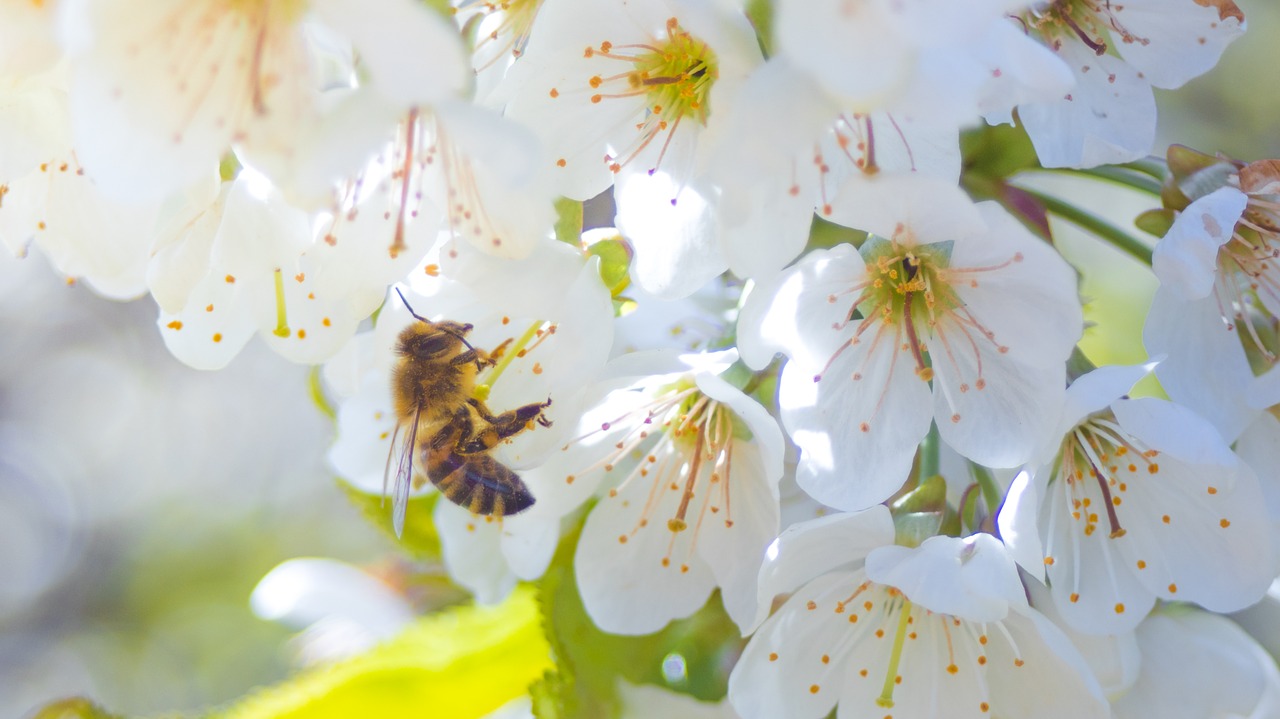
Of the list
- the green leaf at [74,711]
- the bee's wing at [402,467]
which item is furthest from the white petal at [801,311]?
the green leaf at [74,711]

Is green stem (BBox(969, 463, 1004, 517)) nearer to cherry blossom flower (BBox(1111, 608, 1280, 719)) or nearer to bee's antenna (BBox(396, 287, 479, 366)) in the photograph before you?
cherry blossom flower (BBox(1111, 608, 1280, 719))

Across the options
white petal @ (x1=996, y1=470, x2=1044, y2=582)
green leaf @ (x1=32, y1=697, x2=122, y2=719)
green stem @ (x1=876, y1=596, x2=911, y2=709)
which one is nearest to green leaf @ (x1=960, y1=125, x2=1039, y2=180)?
white petal @ (x1=996, y1=470, x2=1044, y2=582)

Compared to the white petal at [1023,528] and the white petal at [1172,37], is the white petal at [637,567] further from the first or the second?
the white petal at [1172,37]

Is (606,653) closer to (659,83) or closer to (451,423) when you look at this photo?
(451,423)

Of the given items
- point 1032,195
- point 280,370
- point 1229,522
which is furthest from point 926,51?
point 280,370

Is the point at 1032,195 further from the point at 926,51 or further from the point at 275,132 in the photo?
the point at 275,132

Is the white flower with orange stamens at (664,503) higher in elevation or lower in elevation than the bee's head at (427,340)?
lower
